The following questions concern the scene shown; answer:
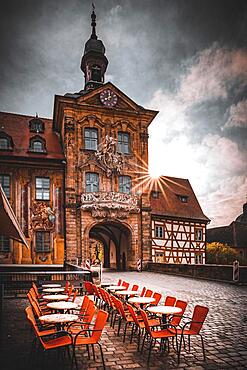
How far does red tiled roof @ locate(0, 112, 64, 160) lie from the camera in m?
25.2

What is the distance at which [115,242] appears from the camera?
3073cm

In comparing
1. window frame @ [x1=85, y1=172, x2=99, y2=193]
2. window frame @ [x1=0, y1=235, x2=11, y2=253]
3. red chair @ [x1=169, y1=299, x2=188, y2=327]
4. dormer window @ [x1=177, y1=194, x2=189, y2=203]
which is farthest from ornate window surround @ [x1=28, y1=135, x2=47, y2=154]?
red chair @ [x1=169, y1=299, x2=188, y2=327]

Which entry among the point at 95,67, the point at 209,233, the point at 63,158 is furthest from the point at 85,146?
the point at 209,233

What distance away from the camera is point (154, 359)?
19.7ft

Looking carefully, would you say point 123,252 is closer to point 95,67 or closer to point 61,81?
point 95,67

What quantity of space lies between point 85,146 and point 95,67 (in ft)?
28.3

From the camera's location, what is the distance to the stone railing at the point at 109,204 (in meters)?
24.7

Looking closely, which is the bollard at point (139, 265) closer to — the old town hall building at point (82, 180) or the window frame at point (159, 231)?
the old town hall building at point (82, 180)

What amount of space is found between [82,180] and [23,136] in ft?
18.9

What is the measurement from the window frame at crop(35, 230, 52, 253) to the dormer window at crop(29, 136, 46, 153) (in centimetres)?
571

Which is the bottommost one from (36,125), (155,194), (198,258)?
(198,258)

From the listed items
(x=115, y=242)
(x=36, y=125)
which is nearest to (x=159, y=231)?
(x=115, y=242)

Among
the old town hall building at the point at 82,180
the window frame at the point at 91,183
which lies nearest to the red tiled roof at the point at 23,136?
the old town hall building at the point at 82,180

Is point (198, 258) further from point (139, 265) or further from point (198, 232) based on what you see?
point (139, 265)
